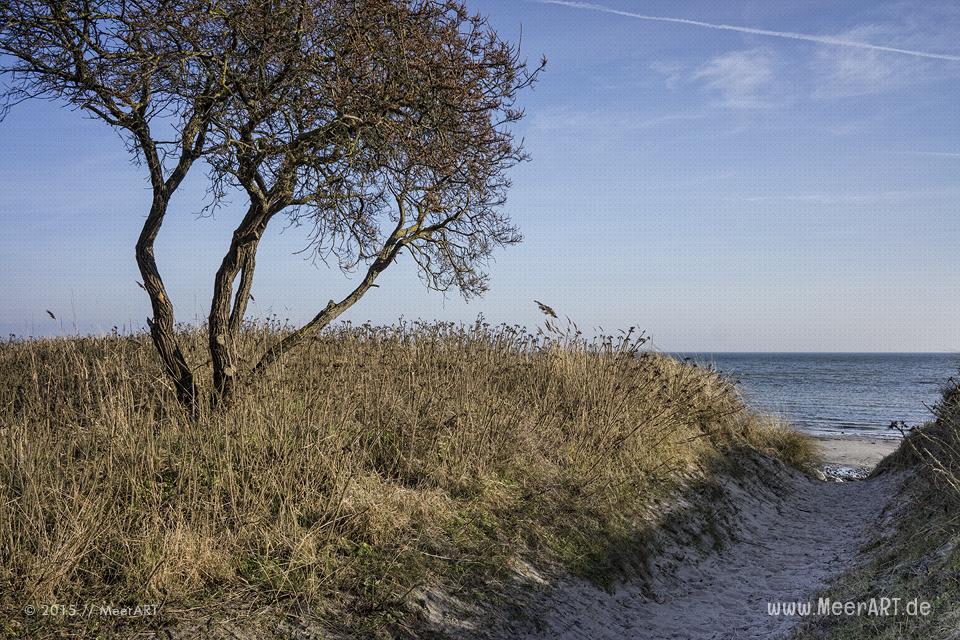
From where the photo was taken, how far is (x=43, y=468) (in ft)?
16.4

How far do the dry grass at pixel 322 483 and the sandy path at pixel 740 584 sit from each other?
1.91ft

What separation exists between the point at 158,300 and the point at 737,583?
6786mm

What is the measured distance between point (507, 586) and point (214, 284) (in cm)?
438

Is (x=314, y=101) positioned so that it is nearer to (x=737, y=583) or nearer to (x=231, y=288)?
(x=231, y=288)

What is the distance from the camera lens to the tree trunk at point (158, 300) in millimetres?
7219

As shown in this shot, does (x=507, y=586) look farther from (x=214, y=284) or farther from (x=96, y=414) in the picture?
(x=214, y=284)

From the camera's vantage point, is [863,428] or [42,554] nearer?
[42,554]

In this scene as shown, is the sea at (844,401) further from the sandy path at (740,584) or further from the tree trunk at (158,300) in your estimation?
the tree trunk at (158,300)

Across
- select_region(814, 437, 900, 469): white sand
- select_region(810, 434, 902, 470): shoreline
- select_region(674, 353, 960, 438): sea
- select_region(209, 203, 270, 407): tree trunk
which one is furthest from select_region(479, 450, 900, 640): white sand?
select_region(814, 437, 900, 469): white sand

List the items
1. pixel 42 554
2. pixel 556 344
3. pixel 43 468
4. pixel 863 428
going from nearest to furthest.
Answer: pixel 42 554, pixel 43 468, pixel 556 344, pixel 863 428

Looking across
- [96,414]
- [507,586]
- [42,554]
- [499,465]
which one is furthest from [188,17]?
[507,586]

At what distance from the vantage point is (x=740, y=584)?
7258mm

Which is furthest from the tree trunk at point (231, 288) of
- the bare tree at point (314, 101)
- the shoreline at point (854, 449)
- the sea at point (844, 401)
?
the shoreline at point (854, 449)

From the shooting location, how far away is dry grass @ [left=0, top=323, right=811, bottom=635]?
446 centimetres
